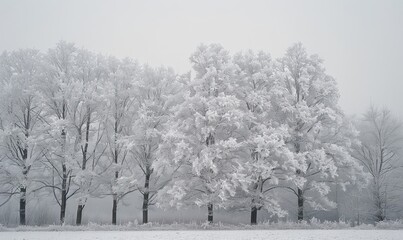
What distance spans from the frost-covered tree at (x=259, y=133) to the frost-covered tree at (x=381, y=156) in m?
A: 7.94

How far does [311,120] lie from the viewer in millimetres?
25281

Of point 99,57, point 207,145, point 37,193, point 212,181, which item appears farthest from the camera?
point 99,57

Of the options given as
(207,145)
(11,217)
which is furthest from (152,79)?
(11,217)

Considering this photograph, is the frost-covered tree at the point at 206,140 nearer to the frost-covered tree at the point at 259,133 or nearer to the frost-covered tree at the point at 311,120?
the frost-covered tree at the point at 259,133

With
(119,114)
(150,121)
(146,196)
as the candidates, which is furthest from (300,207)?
(119,114)

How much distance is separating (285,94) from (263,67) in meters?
2.82

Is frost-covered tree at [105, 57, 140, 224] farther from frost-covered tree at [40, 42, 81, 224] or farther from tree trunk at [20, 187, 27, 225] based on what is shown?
tree trunk at [20, 187, 27, 225]

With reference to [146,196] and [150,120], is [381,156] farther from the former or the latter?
[146,196]

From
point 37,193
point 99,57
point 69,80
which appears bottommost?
point 37,193

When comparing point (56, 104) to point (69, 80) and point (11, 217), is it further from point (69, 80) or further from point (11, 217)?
point (11, 217)

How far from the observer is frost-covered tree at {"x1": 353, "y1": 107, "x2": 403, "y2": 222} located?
2647 cm

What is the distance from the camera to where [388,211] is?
1084 inches

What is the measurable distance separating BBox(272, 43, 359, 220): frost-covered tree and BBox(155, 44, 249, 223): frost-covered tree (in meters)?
4.53

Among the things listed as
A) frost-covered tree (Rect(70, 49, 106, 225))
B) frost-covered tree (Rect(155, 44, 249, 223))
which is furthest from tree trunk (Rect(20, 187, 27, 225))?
frost-covered tree (Rect(155, 44, 249, 223))
